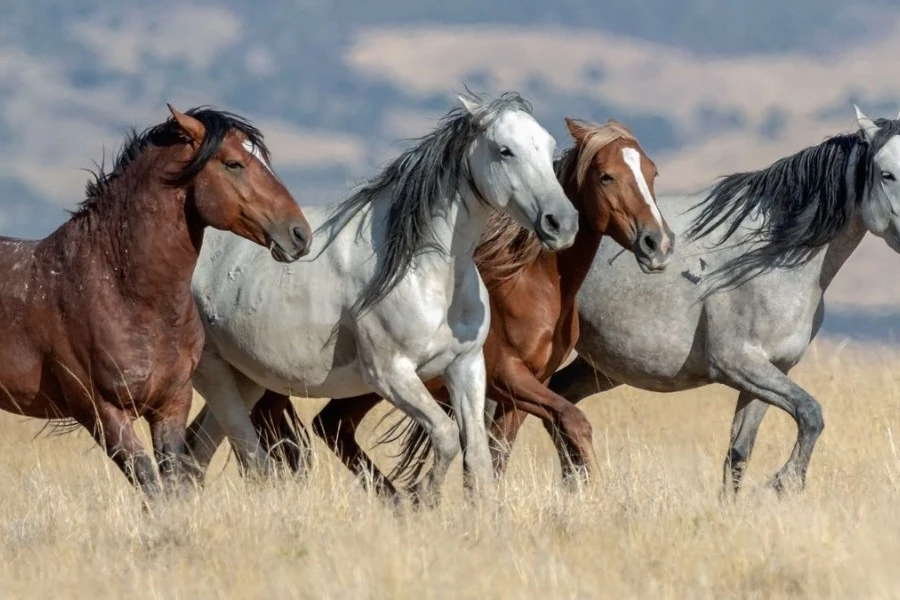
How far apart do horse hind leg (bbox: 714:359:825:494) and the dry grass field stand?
0.57 ft

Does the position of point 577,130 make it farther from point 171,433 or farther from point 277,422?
point 171,433

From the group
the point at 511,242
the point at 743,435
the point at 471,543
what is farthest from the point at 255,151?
the point at 743,435

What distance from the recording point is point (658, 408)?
13.5 metres

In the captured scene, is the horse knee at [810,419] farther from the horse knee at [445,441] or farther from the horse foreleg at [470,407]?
the horse knee at [445,441]

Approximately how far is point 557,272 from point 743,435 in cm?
159

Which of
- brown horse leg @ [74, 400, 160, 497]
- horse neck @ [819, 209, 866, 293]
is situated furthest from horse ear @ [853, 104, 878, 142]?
brown horse leg @ [74, 400, 160, 497]

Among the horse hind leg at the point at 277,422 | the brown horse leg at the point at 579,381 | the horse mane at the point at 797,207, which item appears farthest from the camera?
the brown horse leg at the point at 579,381

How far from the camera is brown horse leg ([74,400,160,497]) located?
6812 millimetres

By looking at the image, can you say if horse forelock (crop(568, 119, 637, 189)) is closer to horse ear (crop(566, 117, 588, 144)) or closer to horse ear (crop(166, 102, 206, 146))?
horse ear (crop(566, 117, 588, 144))

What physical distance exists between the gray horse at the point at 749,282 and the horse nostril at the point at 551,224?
1.90 metres

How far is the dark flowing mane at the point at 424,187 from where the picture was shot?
7367mm

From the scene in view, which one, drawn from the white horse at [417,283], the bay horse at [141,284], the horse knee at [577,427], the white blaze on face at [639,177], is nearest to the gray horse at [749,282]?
the horse knee at [577,427]

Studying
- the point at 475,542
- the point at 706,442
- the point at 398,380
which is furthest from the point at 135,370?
the point at 706,442

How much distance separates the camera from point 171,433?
702 cm
